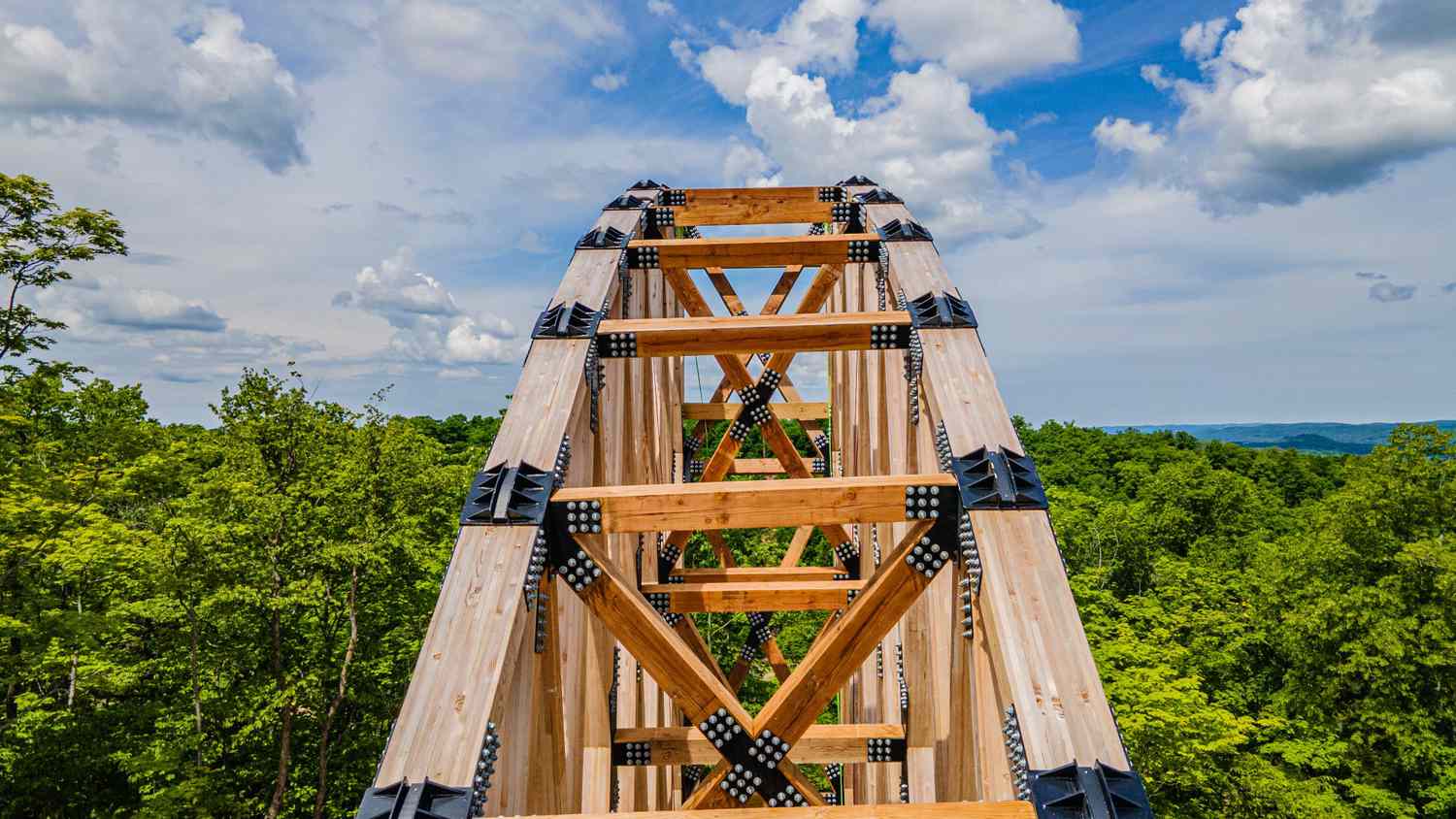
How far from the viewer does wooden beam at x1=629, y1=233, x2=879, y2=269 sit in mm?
6910

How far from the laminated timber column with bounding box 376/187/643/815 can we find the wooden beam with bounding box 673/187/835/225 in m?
5.45

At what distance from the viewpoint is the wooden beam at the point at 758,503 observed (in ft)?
12.3

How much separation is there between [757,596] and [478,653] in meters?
3.64

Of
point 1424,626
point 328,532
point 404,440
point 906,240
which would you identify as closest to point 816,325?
point 906,240

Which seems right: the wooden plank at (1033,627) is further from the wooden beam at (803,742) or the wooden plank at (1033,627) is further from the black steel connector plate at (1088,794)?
the wooden beam at (803,742)

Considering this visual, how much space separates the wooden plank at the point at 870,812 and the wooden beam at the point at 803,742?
3.59 meters

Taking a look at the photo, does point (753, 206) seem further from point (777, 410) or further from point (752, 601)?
point (752, 601)

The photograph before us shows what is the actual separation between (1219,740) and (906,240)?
43.5ft

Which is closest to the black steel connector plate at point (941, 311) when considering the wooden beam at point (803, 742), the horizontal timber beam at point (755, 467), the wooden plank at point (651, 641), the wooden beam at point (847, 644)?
the wooden beam at point (847, 644)

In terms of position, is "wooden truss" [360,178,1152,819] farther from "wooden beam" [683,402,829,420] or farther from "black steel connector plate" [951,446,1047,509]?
"wooden beam" [683,402,829,420]

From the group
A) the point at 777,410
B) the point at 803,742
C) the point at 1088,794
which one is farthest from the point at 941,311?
the point at 777,410

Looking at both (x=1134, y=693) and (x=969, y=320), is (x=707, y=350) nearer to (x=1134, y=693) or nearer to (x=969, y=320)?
(x=969, y=320)

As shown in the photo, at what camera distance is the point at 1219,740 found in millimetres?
14070

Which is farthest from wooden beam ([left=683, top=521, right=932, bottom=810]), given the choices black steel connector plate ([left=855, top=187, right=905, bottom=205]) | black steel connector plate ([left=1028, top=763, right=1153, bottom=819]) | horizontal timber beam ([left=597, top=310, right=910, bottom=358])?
black steel connector plate ([left=855, top=187, right=905, bottom=205])
